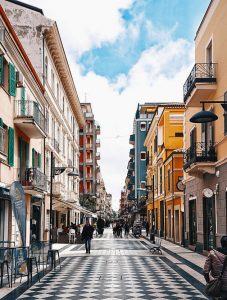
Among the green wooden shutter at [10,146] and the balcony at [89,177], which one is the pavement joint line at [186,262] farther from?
the balcony at [89,177]

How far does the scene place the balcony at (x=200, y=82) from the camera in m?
22.0

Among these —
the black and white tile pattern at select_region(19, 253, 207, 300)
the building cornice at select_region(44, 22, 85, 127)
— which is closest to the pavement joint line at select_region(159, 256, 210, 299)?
the black and white tile pattern at select_region(19, 253, 207, 300)

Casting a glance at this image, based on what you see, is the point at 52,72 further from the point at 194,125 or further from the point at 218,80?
the point at 218,80

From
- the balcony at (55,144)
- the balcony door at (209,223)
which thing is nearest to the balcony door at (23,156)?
the balcony door at (209,223)

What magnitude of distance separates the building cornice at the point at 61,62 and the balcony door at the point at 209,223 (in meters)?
17.0

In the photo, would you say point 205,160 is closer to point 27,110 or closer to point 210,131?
point 210,131

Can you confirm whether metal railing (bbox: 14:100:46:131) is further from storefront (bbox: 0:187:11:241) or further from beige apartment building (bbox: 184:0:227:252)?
beige apartment building (bbox: 184:0:227:252)

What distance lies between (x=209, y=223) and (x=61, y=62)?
21.9m

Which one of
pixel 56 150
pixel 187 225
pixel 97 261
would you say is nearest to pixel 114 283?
pixel 97 261

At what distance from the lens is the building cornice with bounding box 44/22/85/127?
36.0 m

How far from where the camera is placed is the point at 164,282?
15.6 m

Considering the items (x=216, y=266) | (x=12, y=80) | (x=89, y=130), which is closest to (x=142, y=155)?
(x=89, y=130)

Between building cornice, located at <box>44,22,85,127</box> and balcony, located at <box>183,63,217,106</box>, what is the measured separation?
14716 mm

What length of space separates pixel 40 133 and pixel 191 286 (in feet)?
44.4
